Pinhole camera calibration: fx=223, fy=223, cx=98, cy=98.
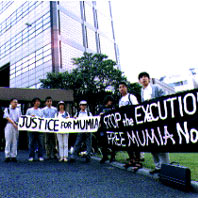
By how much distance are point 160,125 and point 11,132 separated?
182 inches

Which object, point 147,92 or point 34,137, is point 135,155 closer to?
point 147,92

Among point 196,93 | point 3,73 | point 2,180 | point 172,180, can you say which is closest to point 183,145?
point 172,180

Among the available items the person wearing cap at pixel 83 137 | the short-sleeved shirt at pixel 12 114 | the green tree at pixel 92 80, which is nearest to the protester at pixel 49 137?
the short-sleeved shirt at pixel 12 114

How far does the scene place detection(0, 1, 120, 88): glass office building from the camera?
37812 millimetres

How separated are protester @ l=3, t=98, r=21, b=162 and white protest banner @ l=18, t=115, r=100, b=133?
0.20 metres

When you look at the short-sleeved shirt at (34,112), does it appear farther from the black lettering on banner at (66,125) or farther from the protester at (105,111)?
the protester at (105,111)

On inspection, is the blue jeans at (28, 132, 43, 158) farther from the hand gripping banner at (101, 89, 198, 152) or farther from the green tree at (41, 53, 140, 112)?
the green tree at (41, 53, 140, 112)

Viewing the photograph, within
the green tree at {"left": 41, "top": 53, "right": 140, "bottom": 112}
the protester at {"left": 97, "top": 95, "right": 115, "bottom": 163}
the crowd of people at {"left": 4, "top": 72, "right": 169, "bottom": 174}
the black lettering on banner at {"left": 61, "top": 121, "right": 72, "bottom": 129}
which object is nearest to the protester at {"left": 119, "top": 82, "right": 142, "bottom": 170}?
the crowd of people at {"left": 4, "top": 72, "right": 169, "bottom": 174}

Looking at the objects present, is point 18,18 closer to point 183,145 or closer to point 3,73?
point 3,73

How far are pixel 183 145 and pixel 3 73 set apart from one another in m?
58.2

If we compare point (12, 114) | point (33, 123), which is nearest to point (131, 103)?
point (33, 123)

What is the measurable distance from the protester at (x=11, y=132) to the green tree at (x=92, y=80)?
15580mm

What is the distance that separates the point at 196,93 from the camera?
327 cm

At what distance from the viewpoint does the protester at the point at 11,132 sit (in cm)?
652
